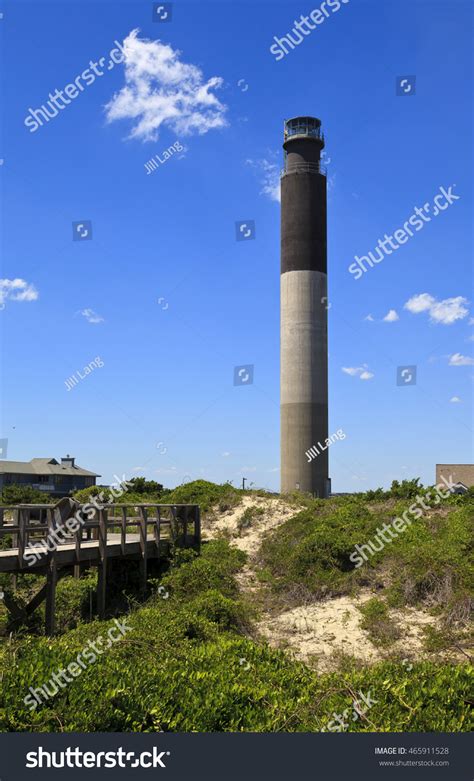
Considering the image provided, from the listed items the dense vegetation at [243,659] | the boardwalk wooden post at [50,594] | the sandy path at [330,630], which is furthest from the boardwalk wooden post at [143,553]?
the boardwalk wooden post at [50,594]

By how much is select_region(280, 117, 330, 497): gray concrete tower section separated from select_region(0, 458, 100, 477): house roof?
1409 inches

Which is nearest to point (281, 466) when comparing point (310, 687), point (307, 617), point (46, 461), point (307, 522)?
point (307, 522)

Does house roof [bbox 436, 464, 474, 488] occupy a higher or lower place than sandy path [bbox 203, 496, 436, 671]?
higher

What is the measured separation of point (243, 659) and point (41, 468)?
209 feet

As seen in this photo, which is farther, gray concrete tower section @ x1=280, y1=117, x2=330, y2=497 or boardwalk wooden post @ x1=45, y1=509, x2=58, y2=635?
gray concrete tower section @ x1=280, y1=117, x2=330, y2=497

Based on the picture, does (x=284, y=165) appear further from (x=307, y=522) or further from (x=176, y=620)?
(x=176, y=620)

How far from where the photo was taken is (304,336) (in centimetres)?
4166

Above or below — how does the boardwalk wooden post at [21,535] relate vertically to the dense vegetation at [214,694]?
above

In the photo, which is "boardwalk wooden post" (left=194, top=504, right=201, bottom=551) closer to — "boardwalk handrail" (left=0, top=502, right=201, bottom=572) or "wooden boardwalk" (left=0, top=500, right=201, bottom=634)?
"boardwalk handrail" (left=0, top=502, right=201, bottom=572)

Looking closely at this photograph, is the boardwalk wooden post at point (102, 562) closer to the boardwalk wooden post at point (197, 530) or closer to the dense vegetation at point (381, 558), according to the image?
the dense vegetation at point (381, 558)

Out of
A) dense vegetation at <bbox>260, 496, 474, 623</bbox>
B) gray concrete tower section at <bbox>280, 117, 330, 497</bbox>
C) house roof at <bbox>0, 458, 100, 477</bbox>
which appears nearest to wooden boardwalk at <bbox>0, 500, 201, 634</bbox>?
dense vegetation at <bbox>260, 496, 474, 623</bbox>

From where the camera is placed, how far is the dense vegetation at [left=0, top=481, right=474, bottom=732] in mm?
7492

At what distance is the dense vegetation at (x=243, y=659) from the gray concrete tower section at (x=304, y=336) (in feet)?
62.3

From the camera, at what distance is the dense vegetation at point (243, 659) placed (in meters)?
7.49
